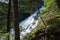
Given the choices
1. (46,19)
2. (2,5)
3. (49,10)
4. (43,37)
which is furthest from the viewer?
(49,10)

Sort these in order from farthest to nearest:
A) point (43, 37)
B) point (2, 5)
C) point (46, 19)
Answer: point (2, 5) → point (46, 19) → point (43, 37)

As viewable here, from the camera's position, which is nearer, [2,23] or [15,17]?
[15,17]

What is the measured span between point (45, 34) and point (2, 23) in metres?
2.50

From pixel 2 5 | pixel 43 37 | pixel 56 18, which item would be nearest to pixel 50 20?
pixel 56 18

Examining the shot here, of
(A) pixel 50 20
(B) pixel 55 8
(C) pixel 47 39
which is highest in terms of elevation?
(B) pixel 55 8

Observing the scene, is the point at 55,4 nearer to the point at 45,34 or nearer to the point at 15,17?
the point at 45,34

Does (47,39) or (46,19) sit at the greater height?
(46,19)

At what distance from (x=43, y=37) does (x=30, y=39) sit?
0.51 meters

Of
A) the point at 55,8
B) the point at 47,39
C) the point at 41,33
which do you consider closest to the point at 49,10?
the point at 55,8

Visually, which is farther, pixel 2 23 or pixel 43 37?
pixel 2 23

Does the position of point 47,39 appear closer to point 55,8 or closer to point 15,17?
point 15,17

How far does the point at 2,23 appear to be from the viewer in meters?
7.75

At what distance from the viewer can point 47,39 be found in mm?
5617

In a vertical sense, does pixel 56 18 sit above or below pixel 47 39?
above
